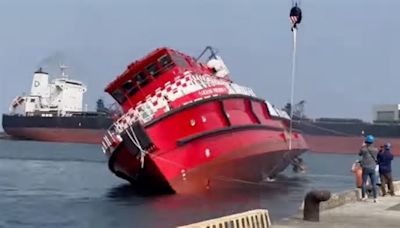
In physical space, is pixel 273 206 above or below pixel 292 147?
below

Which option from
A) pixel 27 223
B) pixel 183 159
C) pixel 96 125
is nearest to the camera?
pixel 27 223

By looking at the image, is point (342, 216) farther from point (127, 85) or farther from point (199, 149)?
point (127, 85)

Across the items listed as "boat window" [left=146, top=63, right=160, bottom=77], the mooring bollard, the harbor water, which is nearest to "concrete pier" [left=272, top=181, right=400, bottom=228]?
Result: the mooring bollard

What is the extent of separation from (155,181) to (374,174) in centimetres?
916

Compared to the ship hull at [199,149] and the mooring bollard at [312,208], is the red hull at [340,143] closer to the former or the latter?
the ship hull at [199,149]

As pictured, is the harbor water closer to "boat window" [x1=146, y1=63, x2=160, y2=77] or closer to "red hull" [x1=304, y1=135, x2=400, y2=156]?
"boat window" [x1=146, y1=63, x2=160, y2=77]

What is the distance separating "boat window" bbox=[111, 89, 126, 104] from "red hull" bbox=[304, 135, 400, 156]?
1982 inches

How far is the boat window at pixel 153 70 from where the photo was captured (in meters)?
23.7

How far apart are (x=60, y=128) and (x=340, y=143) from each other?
36231mm

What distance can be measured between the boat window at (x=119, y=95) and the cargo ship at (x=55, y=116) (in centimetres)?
5911

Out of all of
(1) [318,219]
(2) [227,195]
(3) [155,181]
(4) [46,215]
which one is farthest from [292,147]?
(1) [318,219]

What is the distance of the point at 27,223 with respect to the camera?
17078 millimetres

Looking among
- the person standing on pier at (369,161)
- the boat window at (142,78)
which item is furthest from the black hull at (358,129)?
the person standing on pier at (369,161)

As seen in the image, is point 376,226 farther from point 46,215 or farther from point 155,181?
point 155,181
